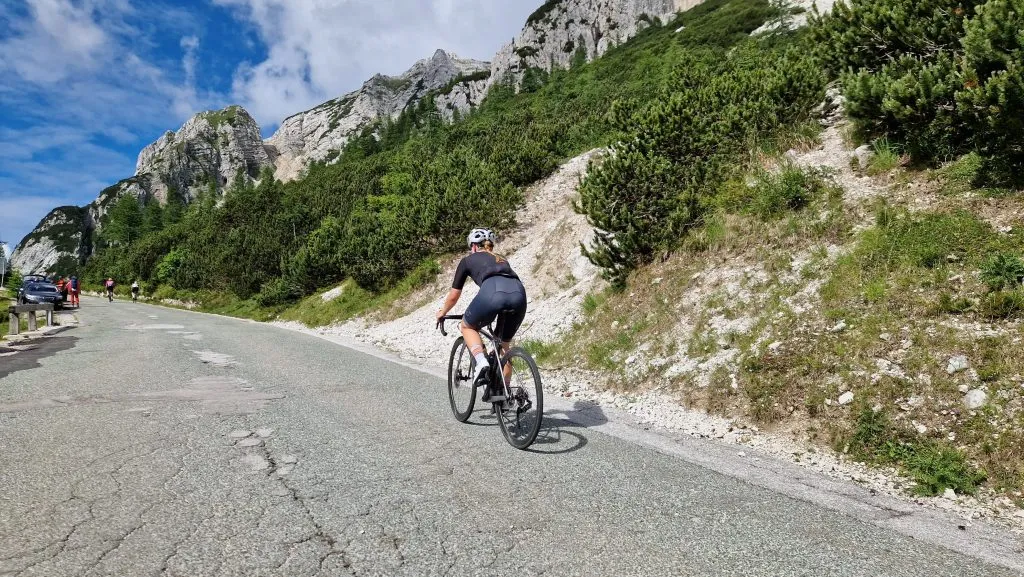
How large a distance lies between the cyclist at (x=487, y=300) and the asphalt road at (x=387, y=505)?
0.81 m

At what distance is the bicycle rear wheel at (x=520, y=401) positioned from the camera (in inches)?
194

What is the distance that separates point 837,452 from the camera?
4.78 m

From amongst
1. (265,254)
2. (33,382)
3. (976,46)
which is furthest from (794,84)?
(265,254)

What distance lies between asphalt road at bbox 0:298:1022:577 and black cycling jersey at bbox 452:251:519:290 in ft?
5.42

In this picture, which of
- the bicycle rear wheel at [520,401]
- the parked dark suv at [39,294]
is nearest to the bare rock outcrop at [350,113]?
the parked dark suv at [39,294]

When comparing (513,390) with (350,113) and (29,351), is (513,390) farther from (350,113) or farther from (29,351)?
(350,113)

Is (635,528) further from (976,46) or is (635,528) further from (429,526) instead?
(976,46)

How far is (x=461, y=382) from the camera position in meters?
6.34

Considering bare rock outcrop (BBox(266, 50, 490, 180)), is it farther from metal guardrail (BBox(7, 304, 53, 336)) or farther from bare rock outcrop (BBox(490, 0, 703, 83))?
metal guardrail (BBox(7, 304, 53, 336))

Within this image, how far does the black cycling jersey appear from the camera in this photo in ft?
17.9

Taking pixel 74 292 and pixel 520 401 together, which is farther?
pixel 74 292

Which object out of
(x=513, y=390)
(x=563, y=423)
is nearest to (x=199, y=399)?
(x=513, y=390)

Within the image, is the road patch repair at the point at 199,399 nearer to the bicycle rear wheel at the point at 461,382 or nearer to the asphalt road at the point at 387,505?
the asphalt road at the point at 387,505

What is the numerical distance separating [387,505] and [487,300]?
2338 millimetres
